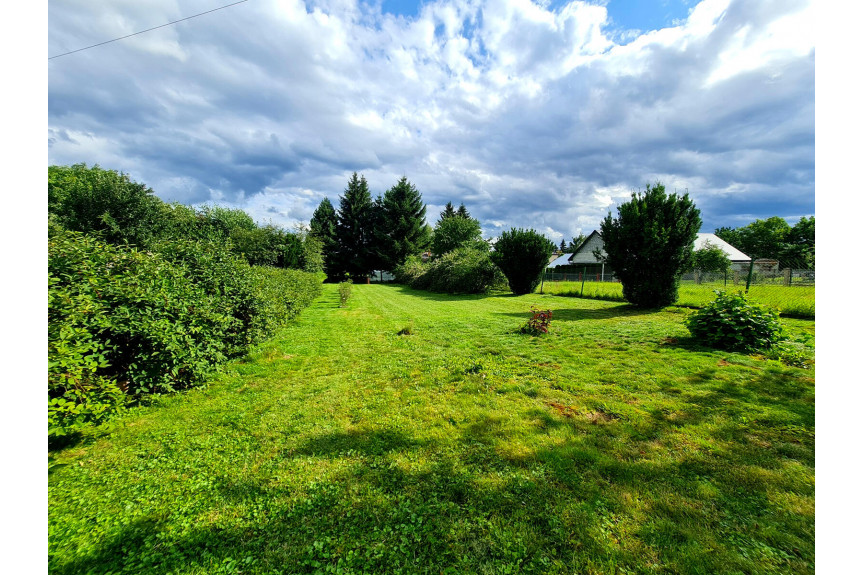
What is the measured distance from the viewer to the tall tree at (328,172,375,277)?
41906 millimetres

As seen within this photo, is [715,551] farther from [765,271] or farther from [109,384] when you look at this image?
[765,271]

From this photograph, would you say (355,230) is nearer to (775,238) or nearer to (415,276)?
(415,276)

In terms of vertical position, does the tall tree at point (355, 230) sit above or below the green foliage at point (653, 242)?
above

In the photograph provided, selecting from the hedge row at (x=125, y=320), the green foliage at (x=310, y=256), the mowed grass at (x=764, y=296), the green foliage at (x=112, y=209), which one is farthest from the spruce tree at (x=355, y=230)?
the hedge row at (x=125, y=320)

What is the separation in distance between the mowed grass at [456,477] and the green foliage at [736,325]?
3.13 feet

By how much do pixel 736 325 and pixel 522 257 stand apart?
1192 cm

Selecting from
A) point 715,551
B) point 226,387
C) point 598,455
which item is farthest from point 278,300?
point 715,551

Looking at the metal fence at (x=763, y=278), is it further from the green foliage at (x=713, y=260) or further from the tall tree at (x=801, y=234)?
the tall tree at (x=801, y=234)

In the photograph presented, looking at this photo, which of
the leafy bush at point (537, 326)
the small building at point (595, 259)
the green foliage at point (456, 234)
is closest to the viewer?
the leafy bush at point (537, 326)

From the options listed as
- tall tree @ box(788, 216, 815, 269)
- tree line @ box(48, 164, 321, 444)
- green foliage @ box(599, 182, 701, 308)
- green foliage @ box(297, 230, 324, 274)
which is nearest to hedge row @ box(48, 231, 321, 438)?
tree line @ box(48, 164, 321, 444)

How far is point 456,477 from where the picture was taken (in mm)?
2340

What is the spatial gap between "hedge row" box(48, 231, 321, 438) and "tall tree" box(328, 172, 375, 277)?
37726 millimetres

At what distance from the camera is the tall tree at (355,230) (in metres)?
41.9
